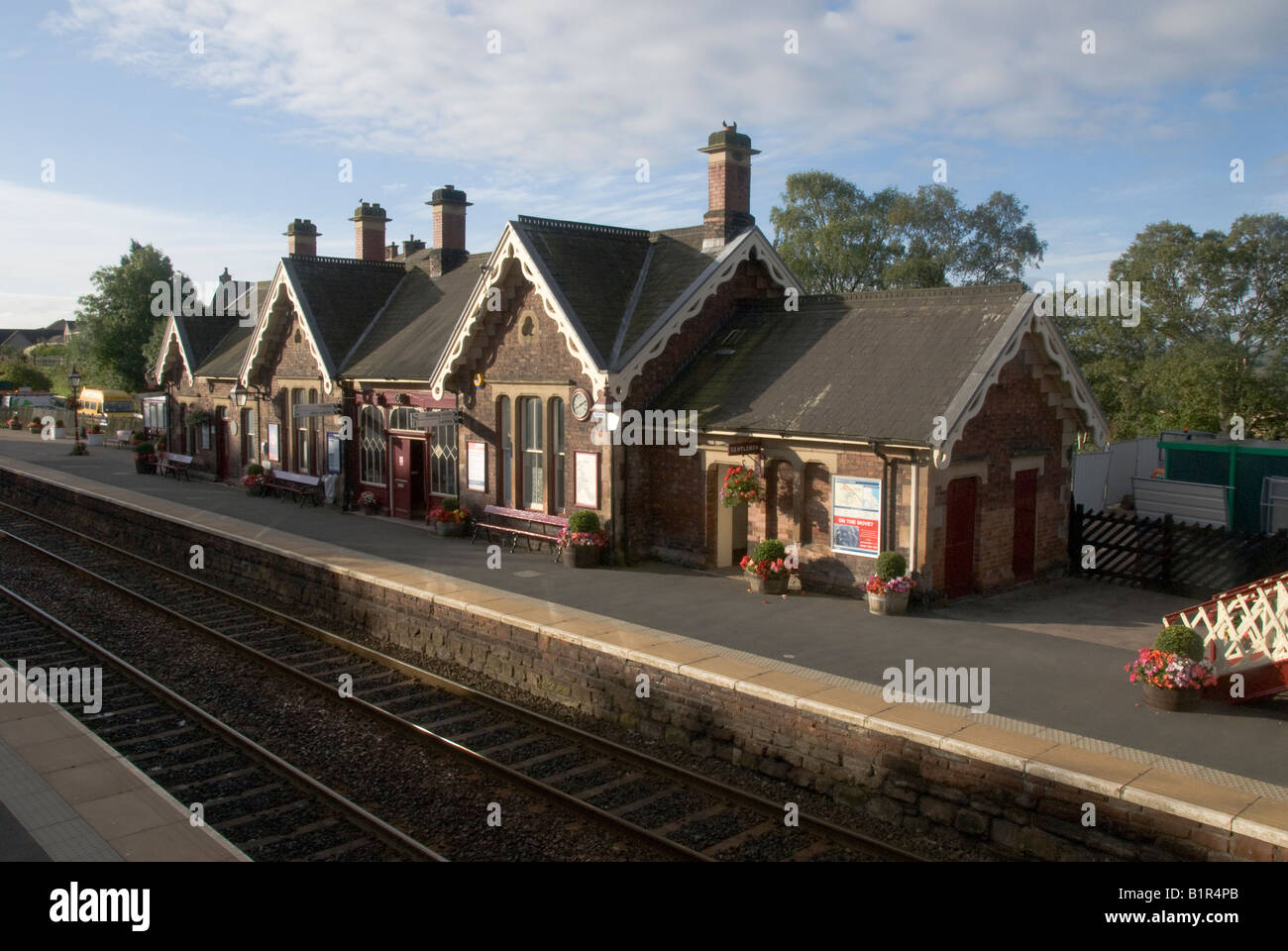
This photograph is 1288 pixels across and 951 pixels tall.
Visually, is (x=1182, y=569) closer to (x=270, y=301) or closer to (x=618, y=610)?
(x=618, y=610)

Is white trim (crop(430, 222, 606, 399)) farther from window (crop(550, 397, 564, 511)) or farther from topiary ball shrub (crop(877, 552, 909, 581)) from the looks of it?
topiary ball shrub (crop(877, 552, 909, 581))

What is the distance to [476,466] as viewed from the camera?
2211 centimetres

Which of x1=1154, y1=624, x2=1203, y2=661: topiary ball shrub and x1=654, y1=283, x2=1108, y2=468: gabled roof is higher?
x1=654, y1=283, x2=1108, y2=468: gabled roof

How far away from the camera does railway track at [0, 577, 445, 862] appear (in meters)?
9.31

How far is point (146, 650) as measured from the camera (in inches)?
631

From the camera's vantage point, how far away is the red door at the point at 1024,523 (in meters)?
17.3

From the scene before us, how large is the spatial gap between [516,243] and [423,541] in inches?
267

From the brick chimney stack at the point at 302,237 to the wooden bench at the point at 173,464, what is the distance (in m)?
8.49

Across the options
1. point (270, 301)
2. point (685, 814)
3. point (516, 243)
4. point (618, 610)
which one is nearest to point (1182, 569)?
point (618, 610)

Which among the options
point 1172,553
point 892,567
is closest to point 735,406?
point 892,567

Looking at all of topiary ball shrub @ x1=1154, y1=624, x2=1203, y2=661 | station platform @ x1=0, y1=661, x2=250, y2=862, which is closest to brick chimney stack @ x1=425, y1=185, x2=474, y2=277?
station platform @ x1=0, y1=661, x2=250, y2=862

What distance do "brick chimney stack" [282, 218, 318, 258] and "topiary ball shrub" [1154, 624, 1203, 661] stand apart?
31520mm

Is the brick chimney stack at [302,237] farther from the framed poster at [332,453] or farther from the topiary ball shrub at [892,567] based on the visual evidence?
the topiary ball shrub at [892,567]

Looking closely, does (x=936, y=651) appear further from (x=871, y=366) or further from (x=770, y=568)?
(x=871, y=366)
